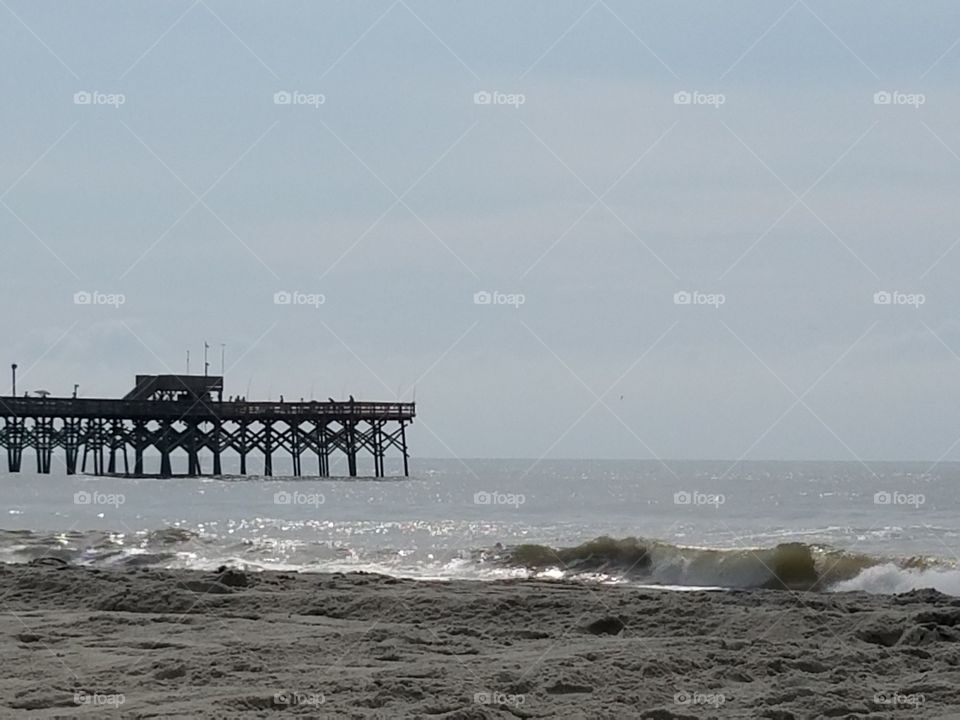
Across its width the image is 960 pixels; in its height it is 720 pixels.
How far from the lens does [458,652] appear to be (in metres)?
8.50

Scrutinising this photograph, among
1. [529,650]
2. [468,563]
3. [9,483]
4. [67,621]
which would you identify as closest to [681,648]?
[529,650]

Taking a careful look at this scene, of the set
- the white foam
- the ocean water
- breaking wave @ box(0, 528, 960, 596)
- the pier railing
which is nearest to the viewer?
the white foam

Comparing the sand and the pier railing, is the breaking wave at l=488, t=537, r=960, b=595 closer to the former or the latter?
the sand

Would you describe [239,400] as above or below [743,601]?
above

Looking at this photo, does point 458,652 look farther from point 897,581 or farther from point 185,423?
point 185,423

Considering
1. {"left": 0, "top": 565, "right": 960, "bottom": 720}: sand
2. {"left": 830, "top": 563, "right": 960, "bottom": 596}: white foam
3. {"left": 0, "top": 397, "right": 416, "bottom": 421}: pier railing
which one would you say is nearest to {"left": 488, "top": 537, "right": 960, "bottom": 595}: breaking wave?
{"left": 830, "top": 563, "right": 960, "bottom": 596}: white foam

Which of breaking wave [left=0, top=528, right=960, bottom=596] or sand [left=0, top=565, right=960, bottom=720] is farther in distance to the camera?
breaking wave [left=0, top=528, right=960, bottom=596]

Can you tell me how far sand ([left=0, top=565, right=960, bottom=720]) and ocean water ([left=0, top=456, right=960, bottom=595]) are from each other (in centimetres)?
364

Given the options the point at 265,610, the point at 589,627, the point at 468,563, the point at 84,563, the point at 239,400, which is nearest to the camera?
the point at 589,627

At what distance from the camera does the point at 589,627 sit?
970cm

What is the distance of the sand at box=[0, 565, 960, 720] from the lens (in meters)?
6.79

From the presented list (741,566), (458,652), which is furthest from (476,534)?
(458,652)

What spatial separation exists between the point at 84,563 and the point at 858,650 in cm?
1022

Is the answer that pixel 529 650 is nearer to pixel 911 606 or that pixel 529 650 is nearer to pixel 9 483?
pixel 911 606
